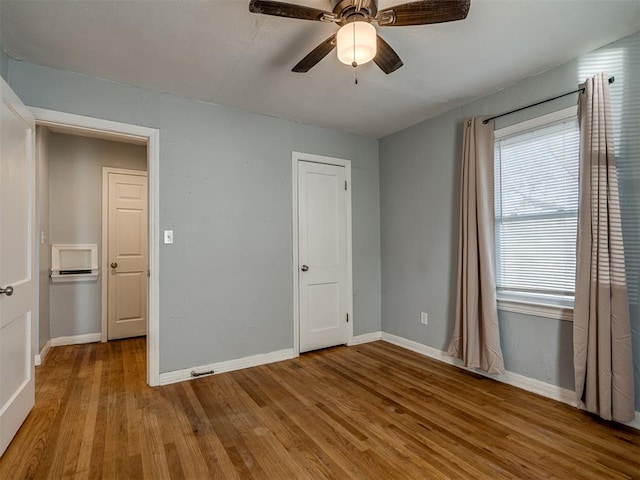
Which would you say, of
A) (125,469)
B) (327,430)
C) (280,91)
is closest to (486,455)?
(327,430)

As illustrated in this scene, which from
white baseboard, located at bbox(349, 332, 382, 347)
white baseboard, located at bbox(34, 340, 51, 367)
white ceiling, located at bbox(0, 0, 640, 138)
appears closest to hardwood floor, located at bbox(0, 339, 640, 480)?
white baseboard, located at bbox(34, 340, 51, 367)

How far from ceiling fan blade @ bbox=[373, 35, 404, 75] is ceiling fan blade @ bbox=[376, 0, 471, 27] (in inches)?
5.2

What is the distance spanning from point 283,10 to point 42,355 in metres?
3.91

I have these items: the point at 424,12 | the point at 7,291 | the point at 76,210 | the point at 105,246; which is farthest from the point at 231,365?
the point at 424,12

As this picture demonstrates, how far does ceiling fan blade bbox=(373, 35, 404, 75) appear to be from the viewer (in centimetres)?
186

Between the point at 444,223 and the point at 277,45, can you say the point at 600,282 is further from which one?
the point at 277,45

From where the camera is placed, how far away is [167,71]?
8.27ft

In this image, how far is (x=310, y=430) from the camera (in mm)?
2105

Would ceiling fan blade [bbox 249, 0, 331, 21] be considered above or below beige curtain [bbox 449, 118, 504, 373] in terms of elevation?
above

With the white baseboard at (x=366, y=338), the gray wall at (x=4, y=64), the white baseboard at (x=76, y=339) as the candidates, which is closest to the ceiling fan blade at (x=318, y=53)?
the gray wall at (x=4, y=64)

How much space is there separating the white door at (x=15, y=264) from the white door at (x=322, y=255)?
7.17 feet

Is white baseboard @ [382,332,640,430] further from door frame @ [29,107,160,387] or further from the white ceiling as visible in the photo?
door frame @ [29,107,160,387]

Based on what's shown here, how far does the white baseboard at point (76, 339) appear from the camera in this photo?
3.89 metres

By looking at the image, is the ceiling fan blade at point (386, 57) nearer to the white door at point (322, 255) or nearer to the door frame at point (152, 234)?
the white door at point (322, 255)
